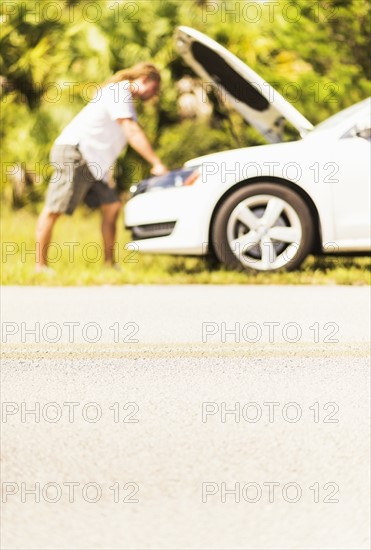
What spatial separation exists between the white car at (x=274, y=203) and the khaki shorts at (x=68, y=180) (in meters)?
0.66

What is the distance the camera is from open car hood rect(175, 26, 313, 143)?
9914 millimetres

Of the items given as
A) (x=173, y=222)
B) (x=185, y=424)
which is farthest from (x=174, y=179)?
(x=185, y=424)

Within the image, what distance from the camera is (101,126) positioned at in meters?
9.75

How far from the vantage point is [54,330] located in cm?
729

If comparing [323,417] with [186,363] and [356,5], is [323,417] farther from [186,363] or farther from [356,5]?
[356,5]

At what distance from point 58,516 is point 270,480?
832mm

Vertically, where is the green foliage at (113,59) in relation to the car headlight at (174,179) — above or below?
above

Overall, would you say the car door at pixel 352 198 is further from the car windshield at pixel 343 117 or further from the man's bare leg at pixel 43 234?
the man's bare leg at pixel 43 234

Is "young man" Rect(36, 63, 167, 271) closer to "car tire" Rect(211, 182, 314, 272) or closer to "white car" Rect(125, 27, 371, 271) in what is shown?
"white car" Rect(125, 27, 371, 271)

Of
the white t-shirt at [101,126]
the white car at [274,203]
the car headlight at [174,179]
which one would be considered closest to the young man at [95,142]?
the white t-shirt at [101,126]

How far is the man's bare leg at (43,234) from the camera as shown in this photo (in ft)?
32.3

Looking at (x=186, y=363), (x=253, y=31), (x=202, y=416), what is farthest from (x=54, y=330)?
(x=253, y=31)

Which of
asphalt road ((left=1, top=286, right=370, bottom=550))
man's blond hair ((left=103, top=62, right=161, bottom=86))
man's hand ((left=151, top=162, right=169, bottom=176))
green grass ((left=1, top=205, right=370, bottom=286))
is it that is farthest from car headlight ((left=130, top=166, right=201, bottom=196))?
asphalt road ((left=1, top=286, right=370, bottom=550))

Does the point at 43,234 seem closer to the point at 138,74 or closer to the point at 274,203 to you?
the point at 138,74
